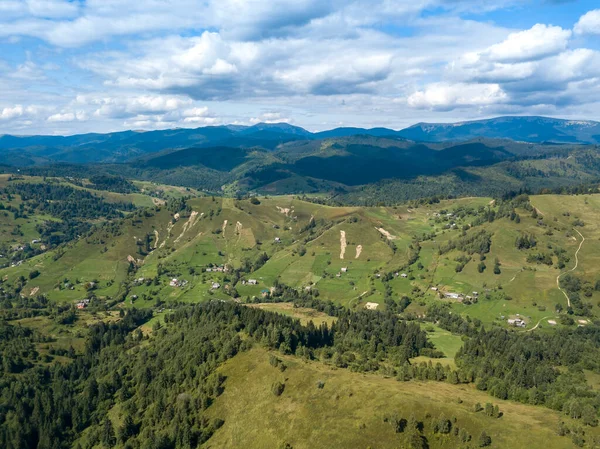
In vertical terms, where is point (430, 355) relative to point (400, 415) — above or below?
below

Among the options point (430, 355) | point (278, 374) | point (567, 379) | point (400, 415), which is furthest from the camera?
point (430, 355)

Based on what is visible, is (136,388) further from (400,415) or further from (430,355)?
(430,355)

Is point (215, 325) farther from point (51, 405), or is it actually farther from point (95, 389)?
point (51, 405)

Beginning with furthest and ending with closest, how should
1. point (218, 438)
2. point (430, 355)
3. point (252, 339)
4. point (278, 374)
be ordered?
point (430, 355)
point (252, 339)
point (278, 374)
point (218, 438)

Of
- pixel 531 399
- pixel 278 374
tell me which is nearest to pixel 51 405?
pixel 278 374

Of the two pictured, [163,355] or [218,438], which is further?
[163,355]

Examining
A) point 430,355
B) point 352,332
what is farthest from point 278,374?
point 430,355
